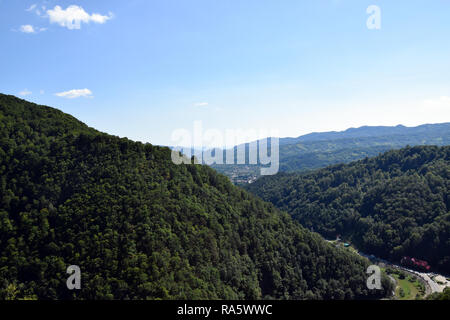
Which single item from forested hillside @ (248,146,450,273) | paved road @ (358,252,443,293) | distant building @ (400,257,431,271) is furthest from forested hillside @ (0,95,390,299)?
forested hillside @ (248,146,450,273)

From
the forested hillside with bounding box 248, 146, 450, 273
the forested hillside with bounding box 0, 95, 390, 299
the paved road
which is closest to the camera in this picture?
the forested hillside with bounding box 0, 95, 390, 299

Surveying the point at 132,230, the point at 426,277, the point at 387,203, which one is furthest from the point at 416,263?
the point at 132,230

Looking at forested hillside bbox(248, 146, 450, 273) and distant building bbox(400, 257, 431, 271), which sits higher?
forested hillside bbox(248, 146, 450, 273)

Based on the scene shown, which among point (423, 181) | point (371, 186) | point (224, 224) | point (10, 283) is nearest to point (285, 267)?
point (224, 224)

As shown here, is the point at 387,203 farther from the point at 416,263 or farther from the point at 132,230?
the point at 132,230

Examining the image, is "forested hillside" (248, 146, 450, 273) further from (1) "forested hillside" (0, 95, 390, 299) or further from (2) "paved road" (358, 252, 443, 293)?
(1) "forested hillside" (0, 95, 390, 299)

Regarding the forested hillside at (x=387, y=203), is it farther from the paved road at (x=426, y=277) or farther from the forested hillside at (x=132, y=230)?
the forested hillside at (x=132, y=230)
